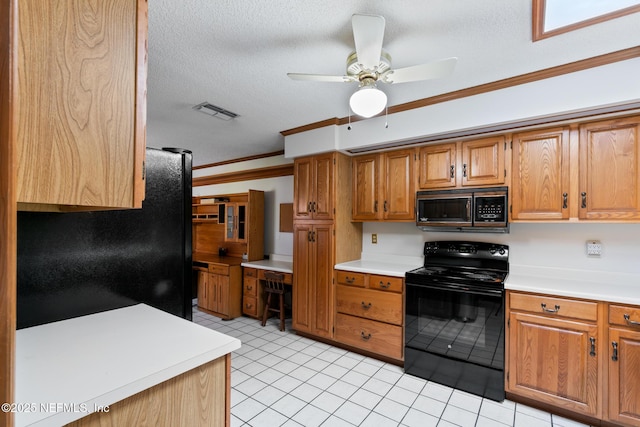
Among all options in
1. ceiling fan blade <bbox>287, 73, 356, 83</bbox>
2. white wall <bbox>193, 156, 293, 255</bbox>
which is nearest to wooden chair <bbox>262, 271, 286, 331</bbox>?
white wall <bbox>193, 156, 293, 255</bbox>

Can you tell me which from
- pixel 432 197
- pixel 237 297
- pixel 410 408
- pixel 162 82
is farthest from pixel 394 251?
pixel 162 82

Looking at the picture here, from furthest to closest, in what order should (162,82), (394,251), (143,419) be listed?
(394,251) → (162,82) → (143,419)

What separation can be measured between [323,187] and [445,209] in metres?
1.25

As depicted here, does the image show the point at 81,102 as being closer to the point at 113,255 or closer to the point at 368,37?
the point at 113,255

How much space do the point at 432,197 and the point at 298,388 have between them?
2022mm

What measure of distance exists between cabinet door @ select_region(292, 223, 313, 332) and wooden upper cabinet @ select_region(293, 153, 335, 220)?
19cm

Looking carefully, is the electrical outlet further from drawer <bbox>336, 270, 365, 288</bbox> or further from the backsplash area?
drawer <bbox>336, 270, 365, 288</bbox>

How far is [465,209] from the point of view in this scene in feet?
8.77

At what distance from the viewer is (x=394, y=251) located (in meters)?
3.42

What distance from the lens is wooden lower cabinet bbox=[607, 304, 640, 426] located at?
6.19 ft

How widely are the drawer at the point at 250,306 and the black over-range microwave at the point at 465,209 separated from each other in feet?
8.14

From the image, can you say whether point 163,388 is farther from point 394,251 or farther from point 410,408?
point 394,251

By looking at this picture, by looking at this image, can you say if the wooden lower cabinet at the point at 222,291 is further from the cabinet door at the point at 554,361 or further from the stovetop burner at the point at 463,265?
the cabinet door at the point at 554,361

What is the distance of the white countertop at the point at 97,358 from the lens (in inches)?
28.2
